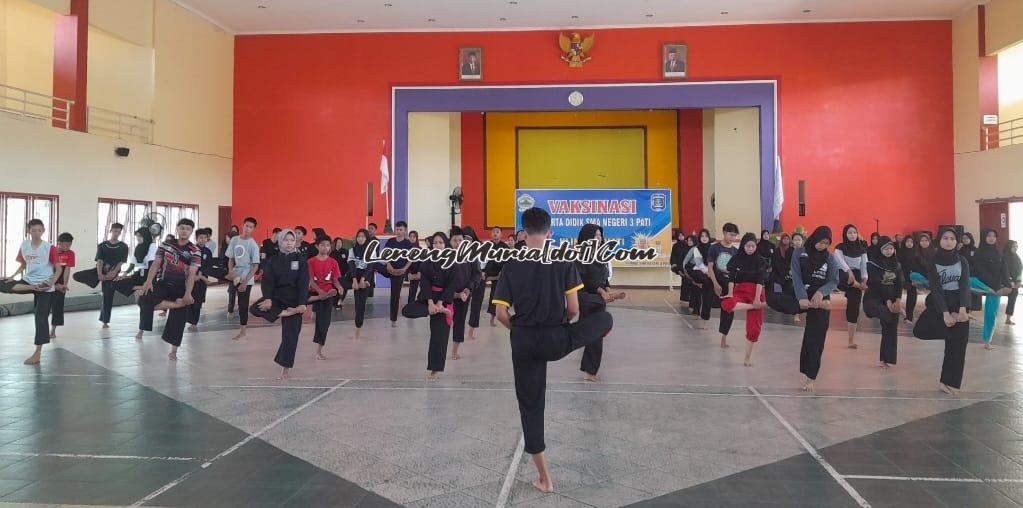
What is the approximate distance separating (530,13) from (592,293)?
1314 cm

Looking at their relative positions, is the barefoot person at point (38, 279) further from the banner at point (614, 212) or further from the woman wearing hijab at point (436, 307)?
the banner at point (614, 212)

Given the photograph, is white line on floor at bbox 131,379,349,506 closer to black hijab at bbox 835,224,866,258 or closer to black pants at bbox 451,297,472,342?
black pants at bbox 451,297,472,342

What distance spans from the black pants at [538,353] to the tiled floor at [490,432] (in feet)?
1.25

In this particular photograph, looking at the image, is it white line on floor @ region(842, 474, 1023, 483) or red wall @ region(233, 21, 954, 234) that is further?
red wall @ region(233, 21, 954, 234)

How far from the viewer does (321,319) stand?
8367 millimetres

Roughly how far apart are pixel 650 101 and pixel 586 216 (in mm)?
3727

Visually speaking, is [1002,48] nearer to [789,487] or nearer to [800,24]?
[800,24]

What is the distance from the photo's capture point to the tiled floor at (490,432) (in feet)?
12.4

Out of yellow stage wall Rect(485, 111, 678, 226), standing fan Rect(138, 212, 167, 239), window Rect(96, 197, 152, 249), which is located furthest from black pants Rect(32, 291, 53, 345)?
yellow stage wall Rect(485, 111, 678, 226)

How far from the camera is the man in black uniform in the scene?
3723mm

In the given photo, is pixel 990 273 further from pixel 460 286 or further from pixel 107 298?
pixel 107 298

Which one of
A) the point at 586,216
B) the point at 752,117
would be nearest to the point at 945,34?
the point at 752,117

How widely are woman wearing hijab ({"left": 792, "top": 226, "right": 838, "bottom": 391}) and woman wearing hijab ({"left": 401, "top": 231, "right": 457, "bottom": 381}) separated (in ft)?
11.3

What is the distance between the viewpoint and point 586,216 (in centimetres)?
1823
